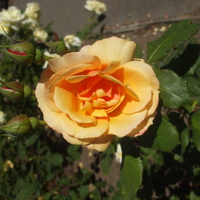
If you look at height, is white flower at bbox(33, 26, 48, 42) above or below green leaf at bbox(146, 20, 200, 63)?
below

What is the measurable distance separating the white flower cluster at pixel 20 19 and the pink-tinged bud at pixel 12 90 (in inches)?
33.5

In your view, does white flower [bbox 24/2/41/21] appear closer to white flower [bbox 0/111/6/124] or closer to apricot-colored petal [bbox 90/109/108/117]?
white flower [bbox 0/111/6/124]

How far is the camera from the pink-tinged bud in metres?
0.79

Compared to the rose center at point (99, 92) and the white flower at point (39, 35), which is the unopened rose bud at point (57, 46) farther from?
the white flower at point (39, 35)

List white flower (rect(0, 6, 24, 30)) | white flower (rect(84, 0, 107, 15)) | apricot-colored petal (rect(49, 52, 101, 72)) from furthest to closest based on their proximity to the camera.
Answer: white flower (rect(84, 0, 107, 15))
white flower (rect(0, 6, 24, 30))
apricot-colored petal (rect(49, 52, 101, 72))

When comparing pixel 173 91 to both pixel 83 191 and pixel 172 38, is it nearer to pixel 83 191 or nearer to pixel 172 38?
pixel 172 38

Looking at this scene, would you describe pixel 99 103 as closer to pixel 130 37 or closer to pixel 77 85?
pixel 77 85

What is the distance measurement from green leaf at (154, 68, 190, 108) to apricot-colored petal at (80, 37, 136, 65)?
18 centimetres

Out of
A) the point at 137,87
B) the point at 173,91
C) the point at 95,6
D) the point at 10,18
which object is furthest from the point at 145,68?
the point at 95,6

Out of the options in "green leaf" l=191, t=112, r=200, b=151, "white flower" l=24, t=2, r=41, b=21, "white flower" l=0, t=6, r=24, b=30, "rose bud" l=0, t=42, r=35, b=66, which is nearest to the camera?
"rose bud" l=0, t=42, r=35, b=66

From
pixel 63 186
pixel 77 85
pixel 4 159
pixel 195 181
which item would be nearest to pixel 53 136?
pixel 4 159

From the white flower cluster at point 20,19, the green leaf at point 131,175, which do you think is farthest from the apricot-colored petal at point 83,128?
the white flower cluster at point 20,19

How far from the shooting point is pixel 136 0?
3.25m

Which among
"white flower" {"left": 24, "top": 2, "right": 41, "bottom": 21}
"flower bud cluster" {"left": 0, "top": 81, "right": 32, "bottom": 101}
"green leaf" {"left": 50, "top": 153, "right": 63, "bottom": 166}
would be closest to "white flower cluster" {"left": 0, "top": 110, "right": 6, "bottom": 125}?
"green leaf" {"left": 50, "top": 153, "right": 63, "bottom": 166}
